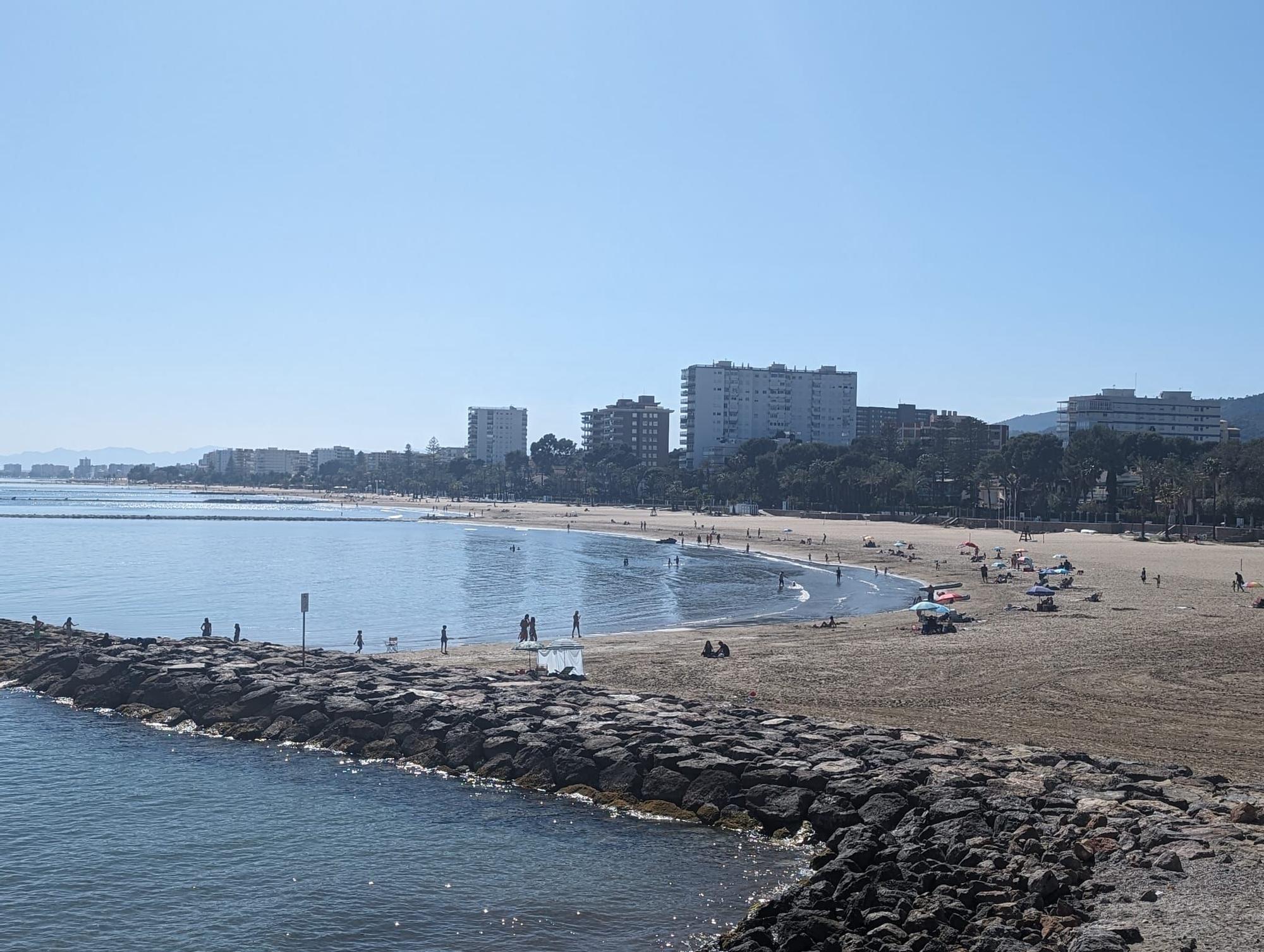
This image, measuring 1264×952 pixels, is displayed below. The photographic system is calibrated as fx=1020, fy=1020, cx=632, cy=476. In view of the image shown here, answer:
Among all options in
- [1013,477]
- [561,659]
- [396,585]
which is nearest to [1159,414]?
[1013,477]

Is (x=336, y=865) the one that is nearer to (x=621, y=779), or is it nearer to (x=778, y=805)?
(x=621, y=779)

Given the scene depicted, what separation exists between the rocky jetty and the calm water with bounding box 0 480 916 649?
12.7 metres

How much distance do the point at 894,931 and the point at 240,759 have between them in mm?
15622

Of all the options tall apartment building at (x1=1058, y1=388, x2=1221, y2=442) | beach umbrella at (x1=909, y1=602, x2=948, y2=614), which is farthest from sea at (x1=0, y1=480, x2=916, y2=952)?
tall apartment building at (x1=1058, y1=388, x2=1221, y2=442)

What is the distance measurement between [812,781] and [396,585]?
49267 millimetres

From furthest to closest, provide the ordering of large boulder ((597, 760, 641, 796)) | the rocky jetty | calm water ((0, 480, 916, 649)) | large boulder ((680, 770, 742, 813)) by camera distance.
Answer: calm water ((0, 480, 916, 649)), large boulder ((597, 760, 641, 796)), large boulder ((680, 770, 742, 813)), the rocky jetty

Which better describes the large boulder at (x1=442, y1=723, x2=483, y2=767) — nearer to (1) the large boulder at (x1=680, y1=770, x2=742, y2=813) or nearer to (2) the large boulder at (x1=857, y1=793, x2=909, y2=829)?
(1) the large boulder at (x1=680, y1=770, x2=742, y2=813)

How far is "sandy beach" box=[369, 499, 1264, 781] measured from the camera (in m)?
21.6

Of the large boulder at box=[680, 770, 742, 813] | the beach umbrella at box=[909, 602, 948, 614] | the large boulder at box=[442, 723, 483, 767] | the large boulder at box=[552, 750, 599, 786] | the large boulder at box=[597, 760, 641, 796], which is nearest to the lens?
the large boulder at box=[680, 770, 742, 813]

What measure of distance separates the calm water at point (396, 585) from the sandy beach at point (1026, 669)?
284 inches

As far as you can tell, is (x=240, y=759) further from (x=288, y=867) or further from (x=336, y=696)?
(x=288, y=867)

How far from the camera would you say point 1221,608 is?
1661 inches

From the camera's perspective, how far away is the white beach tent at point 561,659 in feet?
94.8

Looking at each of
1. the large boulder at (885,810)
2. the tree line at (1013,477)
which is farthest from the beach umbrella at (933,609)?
the tree line at (1013,477)
